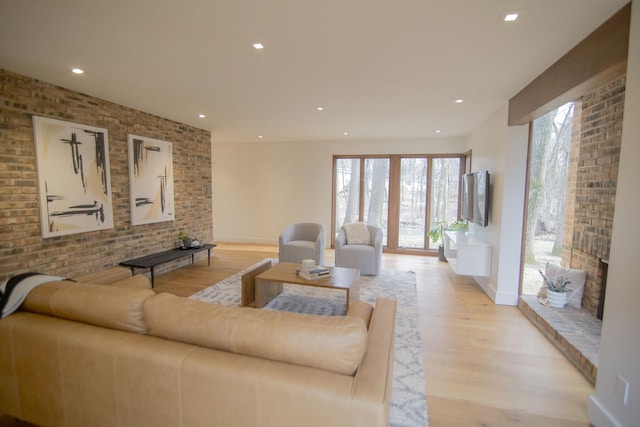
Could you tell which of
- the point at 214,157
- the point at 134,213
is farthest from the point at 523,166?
the point at 214,157

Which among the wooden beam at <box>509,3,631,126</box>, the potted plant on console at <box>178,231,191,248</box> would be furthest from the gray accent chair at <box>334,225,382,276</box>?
the wooden beam at <box>509,3,631,126</box>

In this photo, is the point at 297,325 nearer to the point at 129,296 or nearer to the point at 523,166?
the point at 129,296

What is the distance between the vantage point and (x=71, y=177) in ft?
11.7

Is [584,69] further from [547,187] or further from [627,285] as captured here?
[547,187]

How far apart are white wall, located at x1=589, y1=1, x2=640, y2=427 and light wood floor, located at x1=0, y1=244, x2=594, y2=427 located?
0.30 metres

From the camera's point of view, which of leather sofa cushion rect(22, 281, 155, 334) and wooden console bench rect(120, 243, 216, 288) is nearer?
leather sofa cushion rect(22, 281, 155, 334)

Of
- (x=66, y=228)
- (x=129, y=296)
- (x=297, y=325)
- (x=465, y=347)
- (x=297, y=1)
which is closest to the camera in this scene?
(x=297, y=325)

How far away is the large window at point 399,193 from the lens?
6.52 metres

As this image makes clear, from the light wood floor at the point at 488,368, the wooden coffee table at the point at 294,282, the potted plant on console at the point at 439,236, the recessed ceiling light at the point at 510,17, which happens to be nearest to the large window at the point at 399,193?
the potted plant on console at the point at 439,236

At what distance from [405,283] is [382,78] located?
2.95m

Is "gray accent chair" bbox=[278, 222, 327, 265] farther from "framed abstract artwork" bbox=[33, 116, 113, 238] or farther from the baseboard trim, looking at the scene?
the baseboard trim

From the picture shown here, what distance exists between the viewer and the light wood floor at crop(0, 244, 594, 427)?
77.4 inches

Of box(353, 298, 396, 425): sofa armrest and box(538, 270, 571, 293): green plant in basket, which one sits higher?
box(353, 298, 396, 425): sofa armrest

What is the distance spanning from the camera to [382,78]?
9.91 ft
